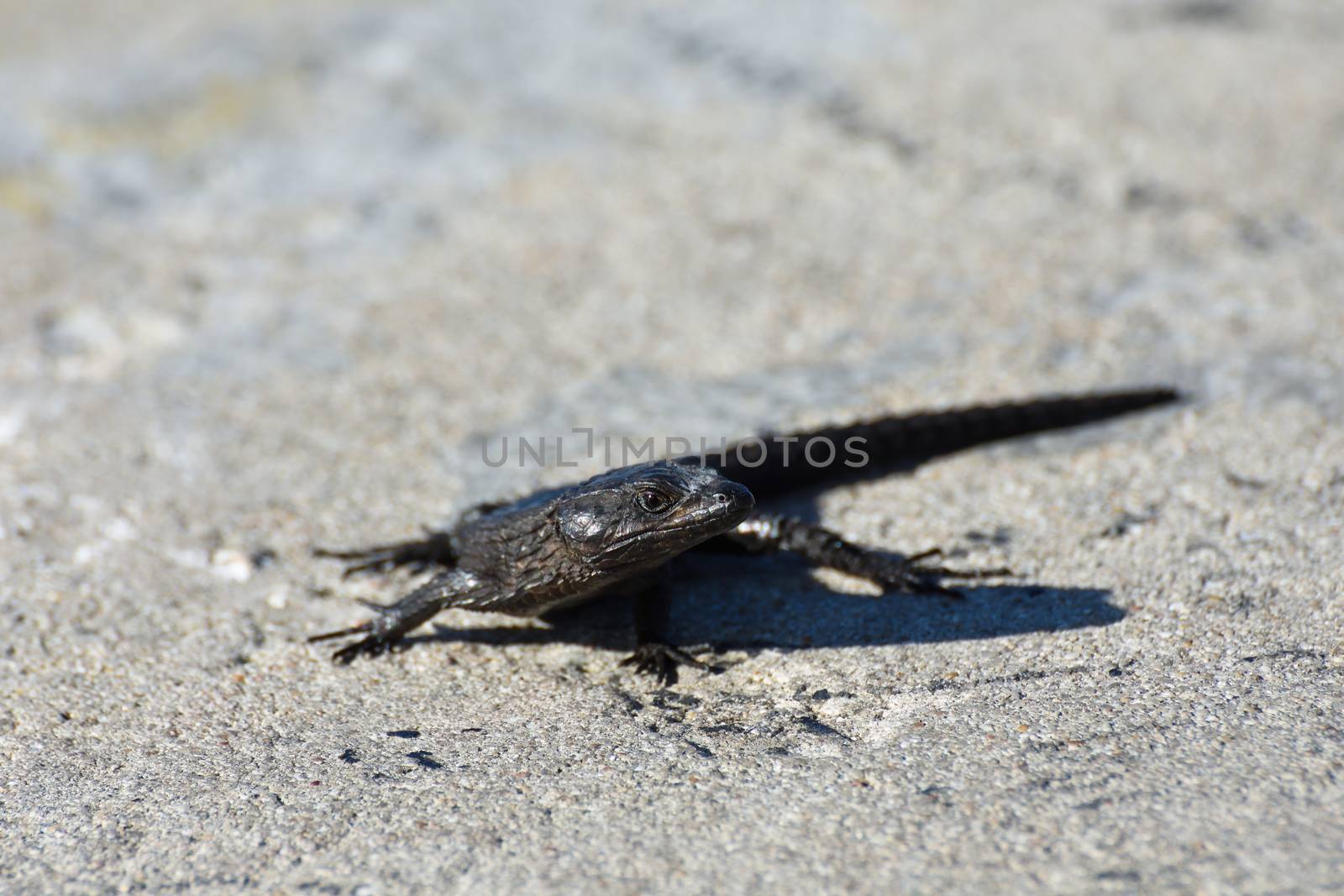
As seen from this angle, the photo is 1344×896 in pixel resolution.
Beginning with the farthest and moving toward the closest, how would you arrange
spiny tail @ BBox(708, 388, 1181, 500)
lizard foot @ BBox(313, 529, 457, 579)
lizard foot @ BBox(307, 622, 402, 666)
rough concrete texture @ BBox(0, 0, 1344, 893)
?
spiny tail @ BBox(708, 388, 1181, 500) < lizard foot @ BBox(313, 529, 457, 579) < lizard foot @ BBox(307, 622, 402, 666) < rough concrete texture @ BBox(0, 0, 1344, 893)

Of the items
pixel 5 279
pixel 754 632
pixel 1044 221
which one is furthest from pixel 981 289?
pixel 5 279

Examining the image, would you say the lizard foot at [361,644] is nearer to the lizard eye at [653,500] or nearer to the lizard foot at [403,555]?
the lizard foot at [403,555]

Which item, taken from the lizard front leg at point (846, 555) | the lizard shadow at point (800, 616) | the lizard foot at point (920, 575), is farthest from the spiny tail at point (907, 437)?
the lizard foot at point (920, 575)

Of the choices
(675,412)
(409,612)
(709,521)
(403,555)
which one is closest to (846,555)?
(709,521)

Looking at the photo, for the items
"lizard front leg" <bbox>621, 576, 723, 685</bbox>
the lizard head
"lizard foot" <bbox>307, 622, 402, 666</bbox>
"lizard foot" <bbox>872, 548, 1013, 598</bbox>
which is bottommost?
"lizard foot" <bbox>307, 622, 402, 666</bbox>

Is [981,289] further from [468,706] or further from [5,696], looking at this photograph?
[5,696]

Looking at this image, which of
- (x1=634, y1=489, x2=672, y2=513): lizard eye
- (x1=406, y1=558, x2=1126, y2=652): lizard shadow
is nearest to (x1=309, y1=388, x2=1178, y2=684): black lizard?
(x1=634, y1=489, x2=672, y2=513): lizard eye

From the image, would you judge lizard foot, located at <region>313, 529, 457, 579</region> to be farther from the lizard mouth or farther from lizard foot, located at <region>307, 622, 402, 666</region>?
the lizard mouth
